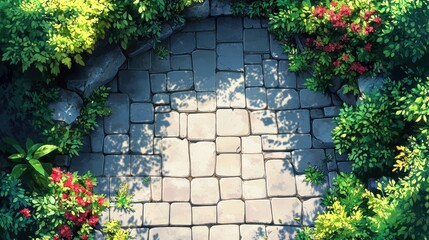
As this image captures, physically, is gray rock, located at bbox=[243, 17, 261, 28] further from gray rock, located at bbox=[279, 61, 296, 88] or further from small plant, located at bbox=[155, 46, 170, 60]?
small plant, located at bbox=[155, 46, 170, 60]

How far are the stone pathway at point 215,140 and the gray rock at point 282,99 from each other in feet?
0.05

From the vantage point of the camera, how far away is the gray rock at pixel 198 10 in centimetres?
1044

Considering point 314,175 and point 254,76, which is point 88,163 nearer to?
point 254,76

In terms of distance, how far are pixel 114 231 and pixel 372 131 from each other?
3780 millimetres

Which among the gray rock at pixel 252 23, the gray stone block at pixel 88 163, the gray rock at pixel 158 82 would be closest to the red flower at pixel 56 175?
the gray stone block at pixel 88 163

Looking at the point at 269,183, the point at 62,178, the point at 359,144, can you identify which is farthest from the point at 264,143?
the point at 62,178

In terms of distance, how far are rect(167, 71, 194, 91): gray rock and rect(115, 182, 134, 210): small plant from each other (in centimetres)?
171

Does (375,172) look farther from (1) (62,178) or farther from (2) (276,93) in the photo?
(1) (62,178)

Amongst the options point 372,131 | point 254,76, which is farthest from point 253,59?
point 372,131

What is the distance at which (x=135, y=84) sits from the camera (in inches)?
409

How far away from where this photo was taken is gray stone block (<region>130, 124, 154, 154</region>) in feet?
32.9

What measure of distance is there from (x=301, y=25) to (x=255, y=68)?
3.33ft

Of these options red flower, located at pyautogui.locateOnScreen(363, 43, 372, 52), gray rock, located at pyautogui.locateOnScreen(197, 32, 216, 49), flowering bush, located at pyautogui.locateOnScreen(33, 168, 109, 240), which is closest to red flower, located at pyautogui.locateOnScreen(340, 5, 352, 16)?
red flower, located at pyautogui.locateOnScreen(363, 43, 372, 52)

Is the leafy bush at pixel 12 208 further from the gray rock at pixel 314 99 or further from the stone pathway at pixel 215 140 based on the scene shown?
the gray rock at pixel 314 99
